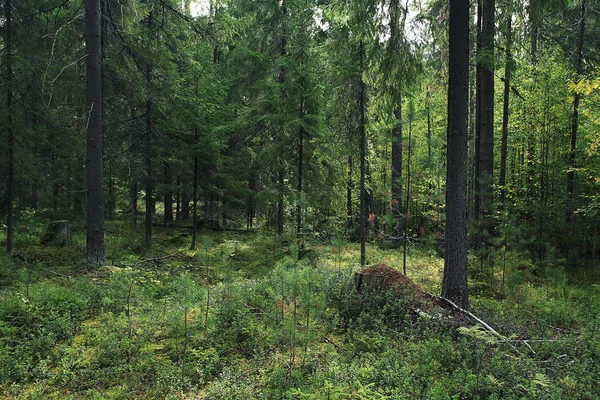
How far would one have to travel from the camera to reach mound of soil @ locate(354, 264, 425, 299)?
20.8ft

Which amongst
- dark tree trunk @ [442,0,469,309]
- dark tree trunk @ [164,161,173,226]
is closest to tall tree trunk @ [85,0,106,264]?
dark tree trunk @ [164,161,173,226]

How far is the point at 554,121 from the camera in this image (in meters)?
12.0

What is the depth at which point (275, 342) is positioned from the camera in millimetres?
4453

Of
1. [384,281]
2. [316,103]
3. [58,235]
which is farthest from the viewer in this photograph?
[316,103]

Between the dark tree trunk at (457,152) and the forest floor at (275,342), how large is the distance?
73cm

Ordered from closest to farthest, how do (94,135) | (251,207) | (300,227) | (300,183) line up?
(94,135)
(300,227)
(300,183)
(251,207)

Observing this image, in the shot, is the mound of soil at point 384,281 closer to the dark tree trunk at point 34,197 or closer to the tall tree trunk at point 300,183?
the tall tree trunk at point 300,183

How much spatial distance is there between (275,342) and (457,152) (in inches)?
168

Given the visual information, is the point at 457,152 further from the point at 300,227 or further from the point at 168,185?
the point at 168,185

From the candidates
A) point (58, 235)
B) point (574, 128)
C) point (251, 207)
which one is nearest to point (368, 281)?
point (574, 128)

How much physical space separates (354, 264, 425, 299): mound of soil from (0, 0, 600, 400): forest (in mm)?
47

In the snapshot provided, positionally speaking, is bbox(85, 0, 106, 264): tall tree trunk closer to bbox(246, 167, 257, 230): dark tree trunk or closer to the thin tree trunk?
the thin tree trunk

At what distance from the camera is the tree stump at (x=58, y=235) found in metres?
11.3

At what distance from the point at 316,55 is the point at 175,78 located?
4.85 meters
